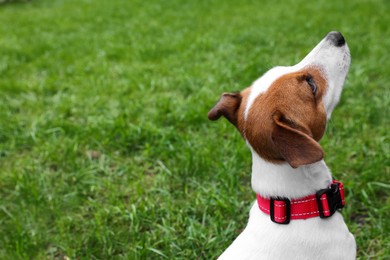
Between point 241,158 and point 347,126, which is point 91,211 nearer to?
point 241,158

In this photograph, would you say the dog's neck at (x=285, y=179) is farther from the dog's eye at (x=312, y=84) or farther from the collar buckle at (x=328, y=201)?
the dog's eye at (x=312, y=84)

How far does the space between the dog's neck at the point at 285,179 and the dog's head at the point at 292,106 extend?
0.06 meters

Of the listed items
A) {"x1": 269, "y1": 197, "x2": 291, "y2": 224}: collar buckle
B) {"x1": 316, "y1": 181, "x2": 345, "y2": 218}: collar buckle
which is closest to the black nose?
{"x1": 316, "y1": 181, "x2": 345, "y2": 218}: collar buckle

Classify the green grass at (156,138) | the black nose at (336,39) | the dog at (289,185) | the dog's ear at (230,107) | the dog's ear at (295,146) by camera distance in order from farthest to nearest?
the green grass at (156,138) → the black nose at (336,39) → the dog's ear at (230,107) → the dog at (289,185) → the dog's ear at (295,146)

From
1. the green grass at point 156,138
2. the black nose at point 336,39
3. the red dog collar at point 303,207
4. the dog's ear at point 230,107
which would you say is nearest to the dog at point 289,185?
the red dog collar at point 303,207

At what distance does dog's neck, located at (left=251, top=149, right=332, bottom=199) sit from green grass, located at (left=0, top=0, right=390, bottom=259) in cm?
101

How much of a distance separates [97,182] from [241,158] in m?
1.27

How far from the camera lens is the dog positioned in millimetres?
2381

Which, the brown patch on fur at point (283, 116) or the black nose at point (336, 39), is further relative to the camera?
the black nose at point (336, 39)

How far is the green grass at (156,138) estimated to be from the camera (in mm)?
3545

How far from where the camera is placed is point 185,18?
9.38 m

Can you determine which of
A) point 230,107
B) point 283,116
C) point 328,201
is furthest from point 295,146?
point 230,107

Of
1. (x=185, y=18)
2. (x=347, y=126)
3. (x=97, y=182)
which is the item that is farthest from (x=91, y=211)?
(x=185, y=18)

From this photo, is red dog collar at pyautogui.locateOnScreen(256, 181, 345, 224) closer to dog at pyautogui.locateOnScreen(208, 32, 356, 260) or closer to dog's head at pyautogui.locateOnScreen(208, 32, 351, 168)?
dog at pyautogui.locateOnScreen(208, 32, 356, 260)
